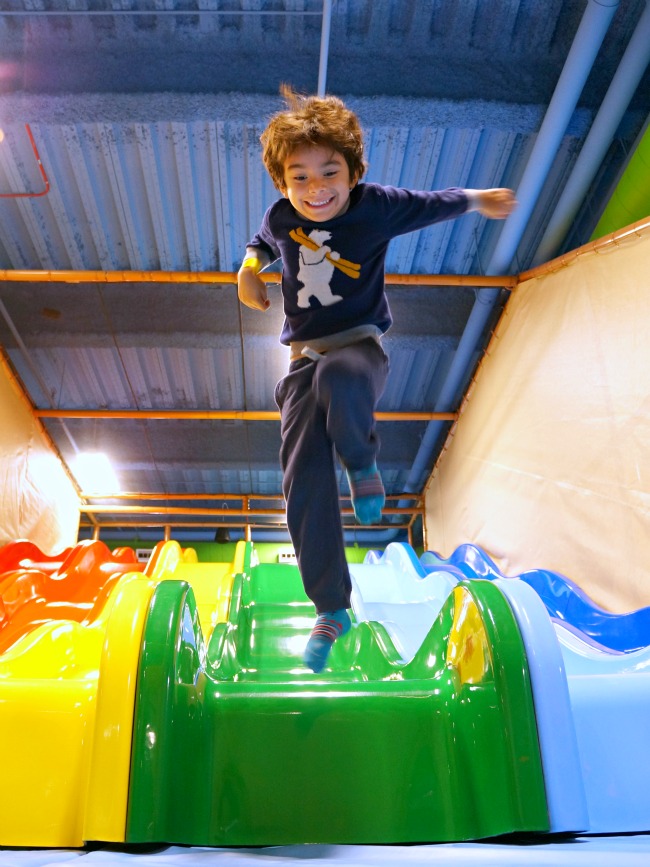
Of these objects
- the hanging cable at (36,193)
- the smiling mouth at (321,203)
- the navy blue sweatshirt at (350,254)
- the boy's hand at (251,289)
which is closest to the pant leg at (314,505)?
the navy blue sweatshirt at (350,254)

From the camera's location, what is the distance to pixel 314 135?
4.81 ft

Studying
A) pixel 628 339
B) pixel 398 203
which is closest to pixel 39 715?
pixel 398 203

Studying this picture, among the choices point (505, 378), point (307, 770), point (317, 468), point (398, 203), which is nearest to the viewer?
point (307, 770)

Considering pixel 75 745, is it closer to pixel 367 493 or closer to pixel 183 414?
pixel 367 493

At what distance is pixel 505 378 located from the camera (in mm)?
4641

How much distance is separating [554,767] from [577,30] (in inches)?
145

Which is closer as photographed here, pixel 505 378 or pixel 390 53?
pixel 390 53

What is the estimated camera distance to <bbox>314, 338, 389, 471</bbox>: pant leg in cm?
136

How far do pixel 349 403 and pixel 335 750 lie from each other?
2.28ft

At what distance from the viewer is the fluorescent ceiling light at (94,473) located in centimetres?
648

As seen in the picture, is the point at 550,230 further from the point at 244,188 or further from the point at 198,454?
the point at 198,454

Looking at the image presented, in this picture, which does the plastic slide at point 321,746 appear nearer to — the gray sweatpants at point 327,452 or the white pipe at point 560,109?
the gray sweatpants at point 327,452

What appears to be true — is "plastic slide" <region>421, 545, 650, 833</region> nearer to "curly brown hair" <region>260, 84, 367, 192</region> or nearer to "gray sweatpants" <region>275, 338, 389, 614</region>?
"gray sweatpants" <region>275, 338, 389, 614</region>

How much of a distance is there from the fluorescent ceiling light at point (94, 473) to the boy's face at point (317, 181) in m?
5.43
